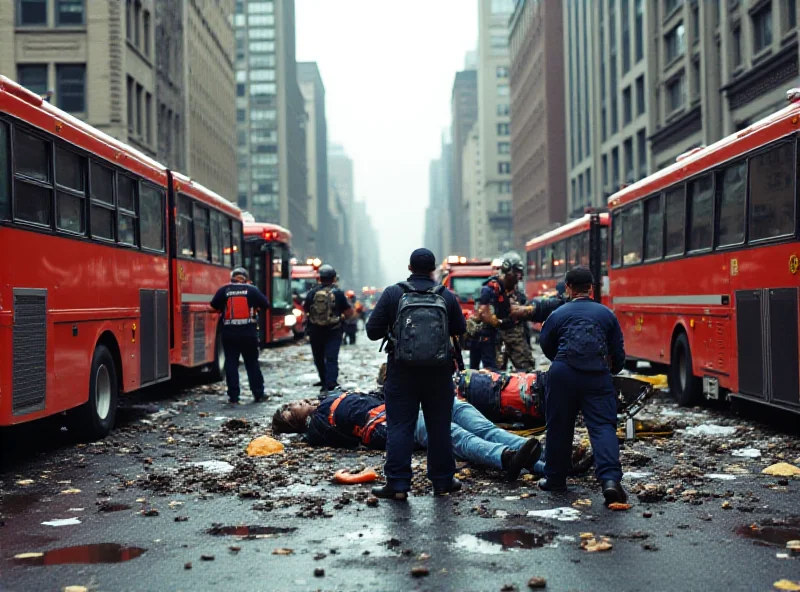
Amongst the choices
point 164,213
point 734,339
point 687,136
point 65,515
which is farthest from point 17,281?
point 687,136

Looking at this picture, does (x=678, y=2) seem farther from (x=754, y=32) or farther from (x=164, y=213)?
(x=164, y=213)

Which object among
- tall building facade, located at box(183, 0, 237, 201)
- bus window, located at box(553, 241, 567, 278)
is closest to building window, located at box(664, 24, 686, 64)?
bus window, located at box(553, 241, 567, 278)

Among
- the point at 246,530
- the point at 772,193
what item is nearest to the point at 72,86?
the point at 772,193

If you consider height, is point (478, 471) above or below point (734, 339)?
below

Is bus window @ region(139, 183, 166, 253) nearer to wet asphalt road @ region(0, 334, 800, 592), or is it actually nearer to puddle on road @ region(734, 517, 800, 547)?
wet asphalt road @ region(0, 334, 800, 592)

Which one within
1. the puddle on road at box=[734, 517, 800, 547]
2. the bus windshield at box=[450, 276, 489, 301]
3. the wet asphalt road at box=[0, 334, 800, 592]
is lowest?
the puddle on road at box=[734, 517, 800, 547]

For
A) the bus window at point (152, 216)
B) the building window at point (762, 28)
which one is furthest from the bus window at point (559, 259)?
the bus window at point (152, 216)

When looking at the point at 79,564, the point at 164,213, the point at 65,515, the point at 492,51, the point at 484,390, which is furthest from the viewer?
the point at 492,51

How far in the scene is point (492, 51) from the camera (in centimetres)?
18100

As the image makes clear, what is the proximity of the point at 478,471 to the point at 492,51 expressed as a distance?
176774mm

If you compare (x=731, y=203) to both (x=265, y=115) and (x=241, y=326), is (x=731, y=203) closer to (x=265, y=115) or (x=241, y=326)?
(x=241, y=326)

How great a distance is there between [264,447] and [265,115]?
144116mm

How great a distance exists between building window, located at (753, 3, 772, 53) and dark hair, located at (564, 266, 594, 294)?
28.9 m

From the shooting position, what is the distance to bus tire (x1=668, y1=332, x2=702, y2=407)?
14.7 metres
